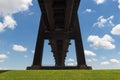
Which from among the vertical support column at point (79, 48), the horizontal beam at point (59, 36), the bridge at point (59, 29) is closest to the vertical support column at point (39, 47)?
the bridge at point (59, 29)

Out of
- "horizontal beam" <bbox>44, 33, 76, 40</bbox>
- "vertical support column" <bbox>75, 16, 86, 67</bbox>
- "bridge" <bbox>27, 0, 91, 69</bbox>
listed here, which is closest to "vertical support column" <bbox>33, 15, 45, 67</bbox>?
"bridge" <bbox>27, 0, 91, 69</bbox>

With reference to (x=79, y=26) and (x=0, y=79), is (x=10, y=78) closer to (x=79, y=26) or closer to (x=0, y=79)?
(x=0, y=79)

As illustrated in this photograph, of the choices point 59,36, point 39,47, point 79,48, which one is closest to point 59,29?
point 59,36

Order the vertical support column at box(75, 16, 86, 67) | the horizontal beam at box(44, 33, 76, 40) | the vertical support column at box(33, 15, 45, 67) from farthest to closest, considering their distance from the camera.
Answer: the horizontal beam at box(44, 33, 76, 40) → the vertical support column at box(33, 15, 45, 67) → the vertical support column at box(75, 16, 86, 67)

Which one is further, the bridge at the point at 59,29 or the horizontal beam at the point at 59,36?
the horizontal beam at the point at 59,36

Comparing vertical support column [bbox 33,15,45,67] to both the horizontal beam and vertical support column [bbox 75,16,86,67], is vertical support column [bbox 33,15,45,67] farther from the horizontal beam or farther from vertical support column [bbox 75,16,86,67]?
vertical support column [bbox 75,16,86,67]

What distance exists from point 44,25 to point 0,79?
24.7 meters

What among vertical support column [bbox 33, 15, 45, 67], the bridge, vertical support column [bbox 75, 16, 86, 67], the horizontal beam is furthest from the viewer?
the horizontal beam

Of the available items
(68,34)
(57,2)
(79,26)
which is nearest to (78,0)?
(57,2)

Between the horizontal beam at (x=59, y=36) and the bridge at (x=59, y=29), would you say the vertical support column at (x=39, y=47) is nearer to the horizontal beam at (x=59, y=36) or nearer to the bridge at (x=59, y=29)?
the bridge at (x=59, y=29)

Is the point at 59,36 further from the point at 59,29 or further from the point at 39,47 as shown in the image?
the point at 39,47

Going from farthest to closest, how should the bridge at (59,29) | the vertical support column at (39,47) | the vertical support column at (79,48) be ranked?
the vertical support column at (39,47)
the vertical support column at (79,48)
the bridge at (59,29)

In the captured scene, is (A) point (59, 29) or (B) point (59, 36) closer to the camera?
(B) point (59, 36)

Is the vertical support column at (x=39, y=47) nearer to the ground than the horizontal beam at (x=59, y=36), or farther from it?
nearer to the ground
